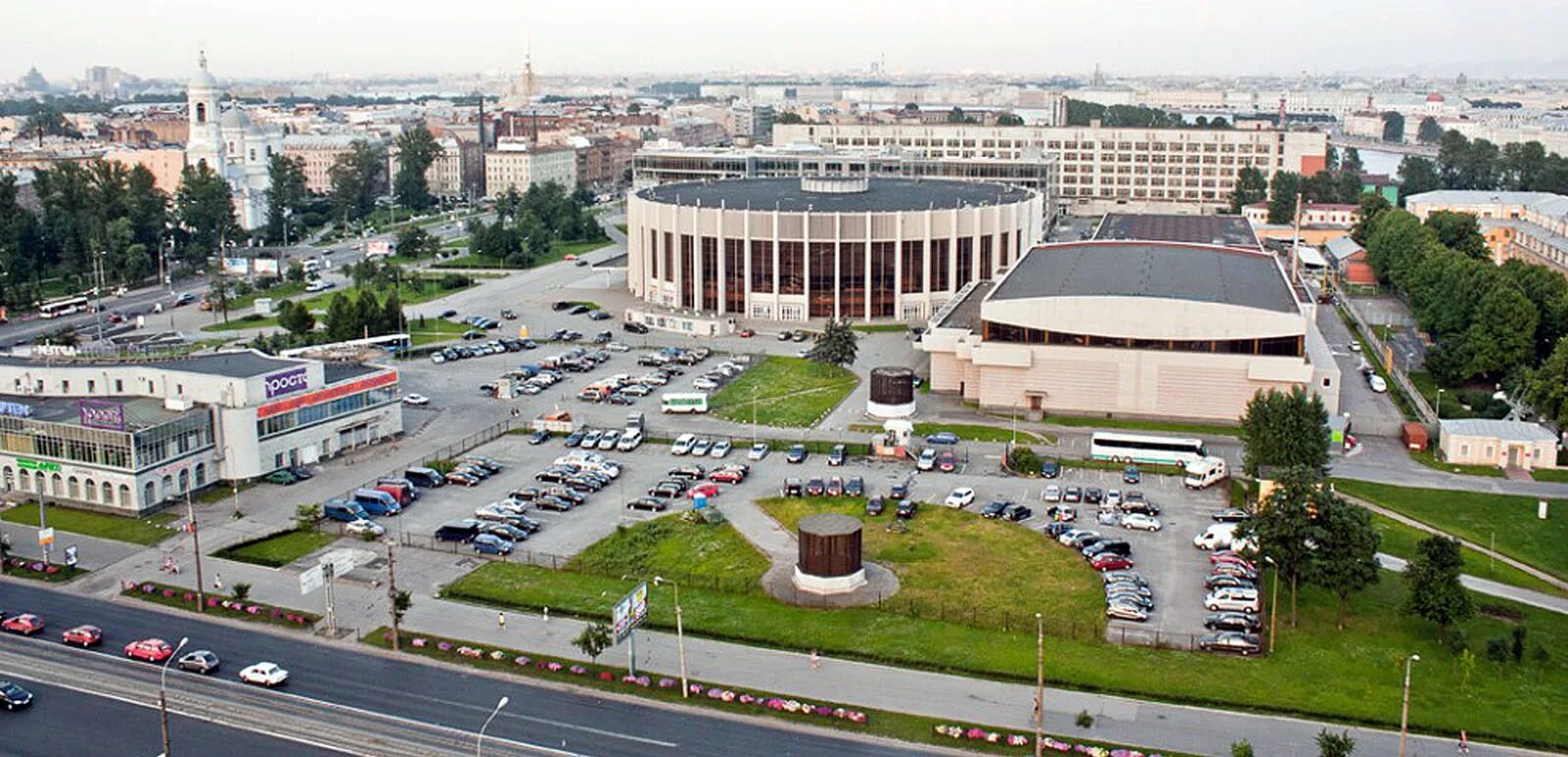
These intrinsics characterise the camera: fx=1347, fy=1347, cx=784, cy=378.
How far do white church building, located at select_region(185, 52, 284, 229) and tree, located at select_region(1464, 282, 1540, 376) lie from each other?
121274mm

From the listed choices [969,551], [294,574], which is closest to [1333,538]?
[969,551]

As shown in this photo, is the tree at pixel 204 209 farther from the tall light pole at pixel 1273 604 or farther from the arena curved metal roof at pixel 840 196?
the tall light pole at pixel 1273 604

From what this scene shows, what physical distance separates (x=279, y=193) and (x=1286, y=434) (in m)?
117

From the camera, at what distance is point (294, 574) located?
156 feet

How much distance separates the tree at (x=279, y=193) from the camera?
14362 cm

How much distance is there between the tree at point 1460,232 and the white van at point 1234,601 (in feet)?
248

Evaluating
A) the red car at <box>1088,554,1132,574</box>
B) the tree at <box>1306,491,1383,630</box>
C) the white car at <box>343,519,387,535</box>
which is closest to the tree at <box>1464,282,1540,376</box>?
the tree at <box>1306,491,1383,630</box>

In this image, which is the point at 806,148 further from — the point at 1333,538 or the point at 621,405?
the point at 1333,538

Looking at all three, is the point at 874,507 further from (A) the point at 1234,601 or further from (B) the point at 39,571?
(B) the point at 39,571

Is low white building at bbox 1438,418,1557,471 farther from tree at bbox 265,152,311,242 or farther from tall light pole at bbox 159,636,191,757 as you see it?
tree at bbox 265,152,311,242

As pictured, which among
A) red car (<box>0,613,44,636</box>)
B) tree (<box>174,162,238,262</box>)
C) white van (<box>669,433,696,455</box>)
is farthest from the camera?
tree (<box>174,162,238,262</box>)

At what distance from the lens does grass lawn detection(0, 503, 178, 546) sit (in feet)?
170

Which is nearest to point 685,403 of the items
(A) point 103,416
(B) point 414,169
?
(A) point 103,416

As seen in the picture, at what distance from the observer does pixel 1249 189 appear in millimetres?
157625
